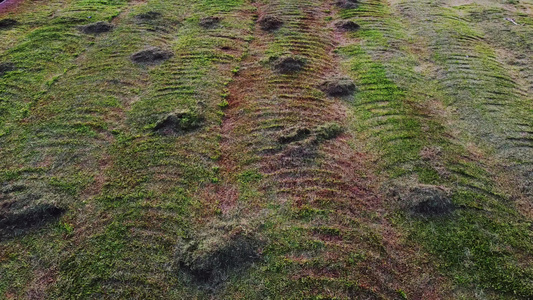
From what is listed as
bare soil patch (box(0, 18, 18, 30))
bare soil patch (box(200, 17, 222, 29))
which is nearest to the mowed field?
bare soil patch (box(200, 17, 222, 29))

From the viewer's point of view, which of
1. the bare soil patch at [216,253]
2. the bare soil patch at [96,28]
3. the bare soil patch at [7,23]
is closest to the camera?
the bare soil patch at [216,253]

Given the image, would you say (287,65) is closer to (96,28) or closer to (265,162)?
(265,162)

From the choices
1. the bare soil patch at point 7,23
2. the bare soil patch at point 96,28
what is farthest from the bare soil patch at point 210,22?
the bare soil patch at point 7,23

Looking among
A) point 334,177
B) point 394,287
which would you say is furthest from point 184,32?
point 394,287

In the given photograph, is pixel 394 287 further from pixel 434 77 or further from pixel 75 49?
pixel 75 49

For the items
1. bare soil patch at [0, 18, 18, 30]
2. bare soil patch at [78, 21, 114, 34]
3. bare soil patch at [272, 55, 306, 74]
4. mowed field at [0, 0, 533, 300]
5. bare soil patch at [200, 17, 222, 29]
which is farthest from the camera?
bare soil patch at [0, 18, 18, 30]

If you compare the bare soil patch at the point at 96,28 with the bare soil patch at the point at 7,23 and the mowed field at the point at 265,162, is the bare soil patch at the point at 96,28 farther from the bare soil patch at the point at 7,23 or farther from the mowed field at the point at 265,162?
the bare soil patch at the point at 7,23

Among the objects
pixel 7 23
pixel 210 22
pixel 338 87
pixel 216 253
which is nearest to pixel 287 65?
pixel 338 87

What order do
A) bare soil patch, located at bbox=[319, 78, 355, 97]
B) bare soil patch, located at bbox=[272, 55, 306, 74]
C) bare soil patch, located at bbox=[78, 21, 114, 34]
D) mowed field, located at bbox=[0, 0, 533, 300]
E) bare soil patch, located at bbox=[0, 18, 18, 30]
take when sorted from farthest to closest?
bare soil patch, located at bbox=[0, 18, 18, 30]
bare soil patch, located at bbox=[78, 21, 114, 34]
bare soil patch, located at bbox=[272, 55, 306, 74]
bare soil patch, located at bbox=[319, 78, 355, 97]
mowed field, located at bbox=[0, 0, 533, 300]

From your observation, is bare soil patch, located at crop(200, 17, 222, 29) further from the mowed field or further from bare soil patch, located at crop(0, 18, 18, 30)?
bare soil patch, located at crop(0, 18, 18, 30)
